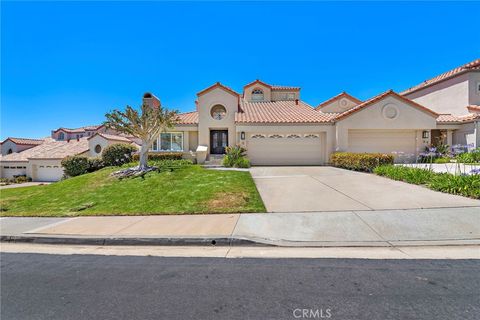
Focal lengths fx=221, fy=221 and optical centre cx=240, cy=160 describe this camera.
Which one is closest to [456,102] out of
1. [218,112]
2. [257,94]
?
[257,94]

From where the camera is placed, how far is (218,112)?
18.5 metres

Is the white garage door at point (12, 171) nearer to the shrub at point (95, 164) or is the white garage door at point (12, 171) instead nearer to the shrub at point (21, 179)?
the shrub at point (21, 179)

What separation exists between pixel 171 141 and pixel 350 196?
14.6 meters

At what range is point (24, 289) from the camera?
325 cm

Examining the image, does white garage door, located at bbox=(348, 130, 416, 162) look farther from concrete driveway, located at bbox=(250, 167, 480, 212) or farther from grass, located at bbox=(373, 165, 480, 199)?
concrete driveway, located at bbox=(250, 167, 480, 212)

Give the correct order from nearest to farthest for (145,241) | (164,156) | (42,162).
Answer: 1. (145,241)
2. (164,156)
3. (42,162)

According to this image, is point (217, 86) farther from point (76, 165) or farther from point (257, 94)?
point (76, 165)

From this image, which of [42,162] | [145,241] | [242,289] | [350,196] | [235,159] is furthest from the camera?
[42,162]

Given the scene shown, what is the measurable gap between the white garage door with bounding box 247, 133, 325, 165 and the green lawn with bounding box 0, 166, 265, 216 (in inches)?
269

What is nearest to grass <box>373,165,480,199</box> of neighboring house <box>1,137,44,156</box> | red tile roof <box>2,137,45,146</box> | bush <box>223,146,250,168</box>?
bush <box>223,146,250,168</box>

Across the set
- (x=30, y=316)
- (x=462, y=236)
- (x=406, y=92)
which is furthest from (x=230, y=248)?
(x=406, y=92)

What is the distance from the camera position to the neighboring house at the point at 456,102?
16542 millimetres

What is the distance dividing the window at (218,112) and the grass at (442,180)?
480 inches

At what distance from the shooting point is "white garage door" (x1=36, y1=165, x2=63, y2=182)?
2612cm
